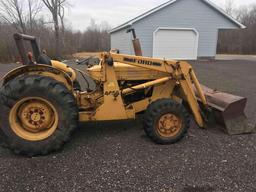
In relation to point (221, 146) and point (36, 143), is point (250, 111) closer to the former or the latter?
point (221, 146)

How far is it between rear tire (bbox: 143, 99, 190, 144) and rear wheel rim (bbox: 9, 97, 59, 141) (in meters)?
1.36

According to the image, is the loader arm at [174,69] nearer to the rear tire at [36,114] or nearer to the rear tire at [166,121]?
the rear tire at [166,121]

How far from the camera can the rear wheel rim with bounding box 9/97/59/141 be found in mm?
3223

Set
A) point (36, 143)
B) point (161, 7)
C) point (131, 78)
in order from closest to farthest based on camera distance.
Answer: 1. point (36, 143)
2. point (131, 78)
3. point (161, 7)

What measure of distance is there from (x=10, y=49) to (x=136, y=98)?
64.1ft

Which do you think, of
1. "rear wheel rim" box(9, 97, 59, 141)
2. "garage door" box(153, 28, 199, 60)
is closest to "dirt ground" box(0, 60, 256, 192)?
"rear wheel rim" box(9, 97, 59, 141)

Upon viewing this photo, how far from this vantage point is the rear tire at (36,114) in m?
3.10

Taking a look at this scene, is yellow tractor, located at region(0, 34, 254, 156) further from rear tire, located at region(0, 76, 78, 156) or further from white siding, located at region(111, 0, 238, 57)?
white siding, located at region(111, 0, 238, 57)

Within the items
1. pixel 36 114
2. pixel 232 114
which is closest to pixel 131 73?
pixel 36 114

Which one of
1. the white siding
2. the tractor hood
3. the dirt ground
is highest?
the white siding

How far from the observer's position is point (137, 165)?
3.08 meters

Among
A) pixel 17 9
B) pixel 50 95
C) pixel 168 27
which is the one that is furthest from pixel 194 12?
pixel 17 9

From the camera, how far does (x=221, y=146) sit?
357cm

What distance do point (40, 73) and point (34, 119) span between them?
65 cm
